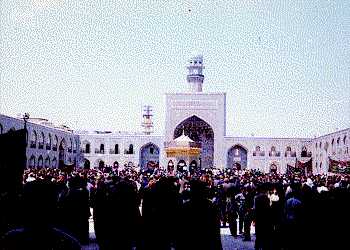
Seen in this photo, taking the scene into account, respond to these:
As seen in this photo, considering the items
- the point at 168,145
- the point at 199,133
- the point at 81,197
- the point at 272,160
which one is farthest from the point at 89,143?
the point at 81,197

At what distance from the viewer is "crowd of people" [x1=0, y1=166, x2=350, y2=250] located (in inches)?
134

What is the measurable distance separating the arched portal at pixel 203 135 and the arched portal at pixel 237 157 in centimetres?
184

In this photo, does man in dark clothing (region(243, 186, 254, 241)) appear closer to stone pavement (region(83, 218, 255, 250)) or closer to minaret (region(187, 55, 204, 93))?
stone pavement (region(83, 218, 255, 250))

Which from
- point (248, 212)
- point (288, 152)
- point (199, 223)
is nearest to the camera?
point (199, 223)

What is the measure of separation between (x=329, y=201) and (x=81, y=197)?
4.91m

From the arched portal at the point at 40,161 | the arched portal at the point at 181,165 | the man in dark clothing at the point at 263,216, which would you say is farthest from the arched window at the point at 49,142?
the man in dark clothing at the point at 263,216

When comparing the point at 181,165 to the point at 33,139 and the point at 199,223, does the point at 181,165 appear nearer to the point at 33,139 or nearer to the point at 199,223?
the point at 33,139

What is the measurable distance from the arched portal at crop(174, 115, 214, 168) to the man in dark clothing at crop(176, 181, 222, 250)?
41.5 m

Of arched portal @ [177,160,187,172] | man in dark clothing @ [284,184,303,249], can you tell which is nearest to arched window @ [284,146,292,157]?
arched portal @ [177,160,187,172]

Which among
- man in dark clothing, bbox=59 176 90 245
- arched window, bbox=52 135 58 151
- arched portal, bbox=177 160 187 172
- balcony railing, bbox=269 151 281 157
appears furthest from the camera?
balcony railing, bbox=269 151 281 157

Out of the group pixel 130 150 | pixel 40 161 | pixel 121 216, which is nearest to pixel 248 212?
pixel 121 216

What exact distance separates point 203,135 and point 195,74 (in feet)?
22.0

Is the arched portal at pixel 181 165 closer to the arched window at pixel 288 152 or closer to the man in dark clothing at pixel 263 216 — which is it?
the arched window at pixel 288 152

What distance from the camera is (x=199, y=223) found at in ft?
16.0
